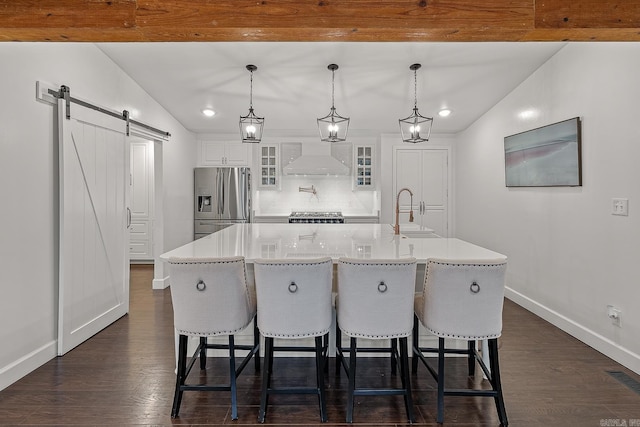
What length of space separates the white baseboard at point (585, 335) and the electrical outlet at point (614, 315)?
156 millimetres

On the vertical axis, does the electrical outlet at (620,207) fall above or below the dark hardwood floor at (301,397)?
above

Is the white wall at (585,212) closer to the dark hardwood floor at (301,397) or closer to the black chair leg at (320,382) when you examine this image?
the dark hardwood floor at (301,397)

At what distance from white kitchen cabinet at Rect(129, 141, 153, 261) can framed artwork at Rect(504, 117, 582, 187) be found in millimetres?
5666

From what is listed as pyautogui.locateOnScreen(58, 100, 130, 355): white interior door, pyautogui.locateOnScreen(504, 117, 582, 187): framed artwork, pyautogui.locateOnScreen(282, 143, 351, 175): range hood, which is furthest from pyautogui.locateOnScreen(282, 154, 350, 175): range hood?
pyautogui.locateOnScreen(58, 100, 130, 355): white interior door

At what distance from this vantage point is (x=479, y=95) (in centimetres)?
450

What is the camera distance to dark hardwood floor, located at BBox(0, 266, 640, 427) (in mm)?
2035

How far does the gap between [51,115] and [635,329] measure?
4560mm

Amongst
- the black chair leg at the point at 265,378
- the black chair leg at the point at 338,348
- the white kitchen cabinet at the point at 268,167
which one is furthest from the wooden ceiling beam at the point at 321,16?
the white kitchen cabinet at the point at 268,167

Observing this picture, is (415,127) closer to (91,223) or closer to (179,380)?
(179,380)

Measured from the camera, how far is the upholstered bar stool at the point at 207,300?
195cm

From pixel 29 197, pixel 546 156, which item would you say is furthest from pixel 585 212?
pixel 29 197

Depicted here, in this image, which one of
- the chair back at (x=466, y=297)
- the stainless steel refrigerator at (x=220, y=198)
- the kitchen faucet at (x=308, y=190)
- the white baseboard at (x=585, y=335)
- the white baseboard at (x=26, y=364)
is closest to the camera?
the chair back at (x=466, y=297)

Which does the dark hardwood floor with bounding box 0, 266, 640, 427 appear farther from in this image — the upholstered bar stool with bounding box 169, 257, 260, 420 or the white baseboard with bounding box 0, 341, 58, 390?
the upholstered bar stool with bounding box 169, 257, 260, 420

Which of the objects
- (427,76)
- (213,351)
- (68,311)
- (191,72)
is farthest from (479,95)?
(68,311)
